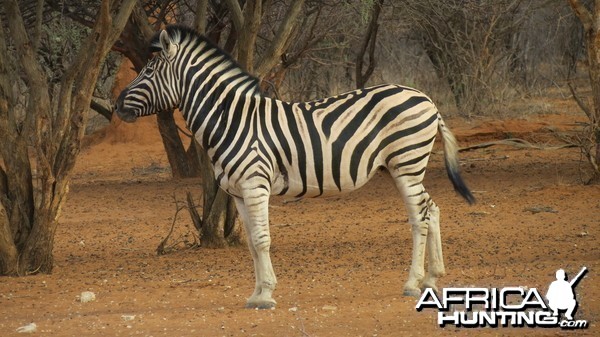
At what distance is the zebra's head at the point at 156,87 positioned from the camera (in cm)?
801

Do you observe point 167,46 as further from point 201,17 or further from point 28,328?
point 201,17

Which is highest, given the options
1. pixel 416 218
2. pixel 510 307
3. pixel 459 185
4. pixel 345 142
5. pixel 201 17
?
pixel 201 17

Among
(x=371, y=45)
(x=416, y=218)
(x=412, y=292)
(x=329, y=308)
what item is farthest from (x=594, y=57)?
(x=329, y=308)

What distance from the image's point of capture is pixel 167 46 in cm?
799

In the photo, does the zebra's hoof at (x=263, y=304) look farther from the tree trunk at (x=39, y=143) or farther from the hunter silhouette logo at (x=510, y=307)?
the tree trunk at (x=39, y=143)

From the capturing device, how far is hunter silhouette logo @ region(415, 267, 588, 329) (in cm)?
660

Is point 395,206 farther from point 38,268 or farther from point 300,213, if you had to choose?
point 38,268

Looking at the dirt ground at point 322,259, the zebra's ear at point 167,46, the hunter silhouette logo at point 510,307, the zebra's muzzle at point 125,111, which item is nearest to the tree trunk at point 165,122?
the dirt ground at point 322,259

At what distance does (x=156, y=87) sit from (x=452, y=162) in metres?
2.42

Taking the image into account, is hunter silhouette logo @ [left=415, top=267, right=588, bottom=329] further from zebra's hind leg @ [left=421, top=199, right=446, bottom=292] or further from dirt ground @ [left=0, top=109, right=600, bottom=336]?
zebra's hind leg @ [left=421, top=199, right=446, bottom=292]

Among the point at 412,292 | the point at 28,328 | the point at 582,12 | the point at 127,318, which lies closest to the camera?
the point at 28,328

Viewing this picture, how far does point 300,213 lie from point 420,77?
1031cm

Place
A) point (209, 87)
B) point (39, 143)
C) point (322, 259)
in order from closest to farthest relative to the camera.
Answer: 1. point (209, 87)
2. point (39, 143)
3. point (322, 259)

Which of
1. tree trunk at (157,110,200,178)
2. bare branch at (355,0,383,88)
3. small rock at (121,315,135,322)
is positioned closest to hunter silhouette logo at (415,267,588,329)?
small rock at (121,315,135,322)
